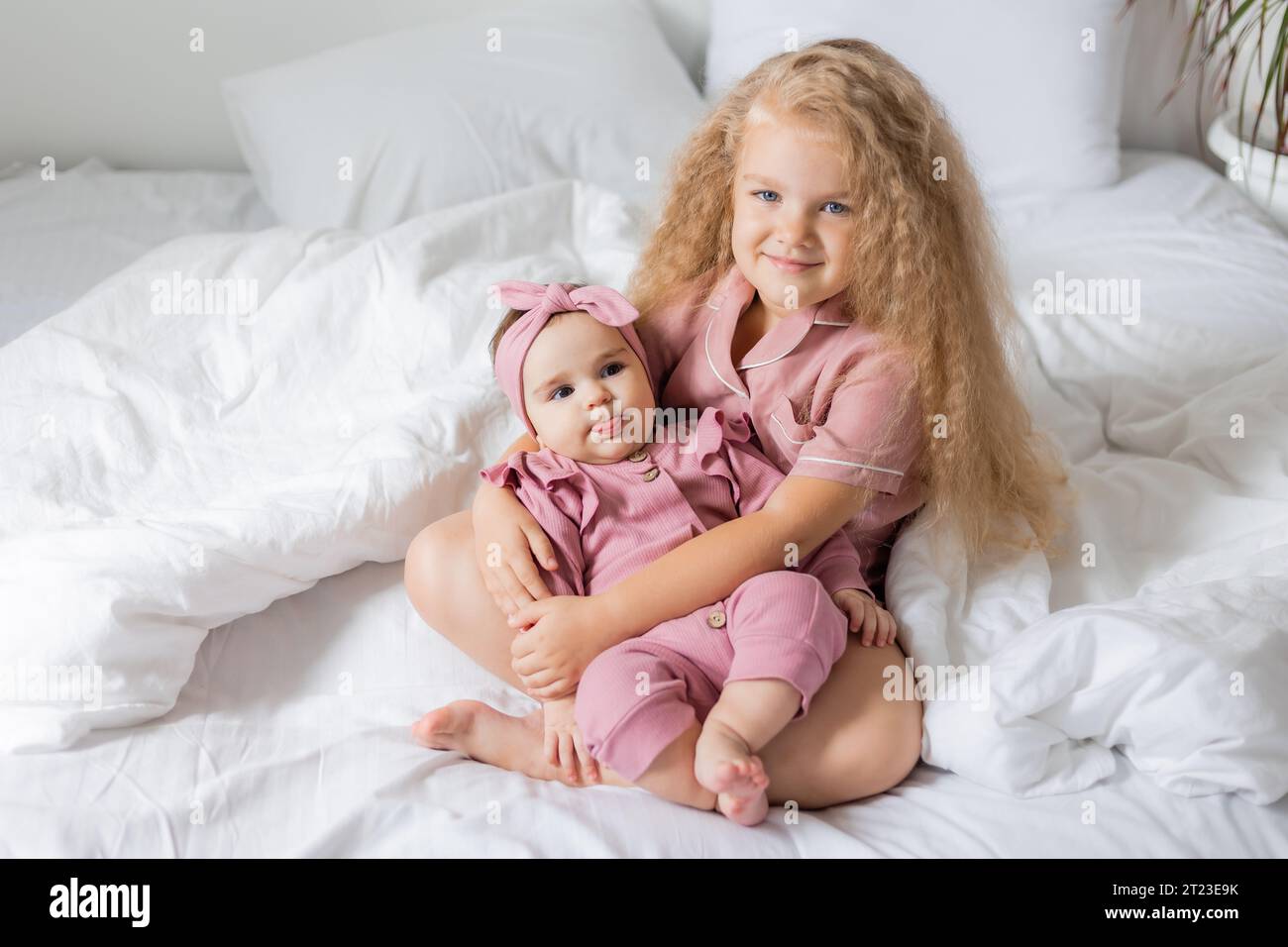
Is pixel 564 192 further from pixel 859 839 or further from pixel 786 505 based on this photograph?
pixel 859 839

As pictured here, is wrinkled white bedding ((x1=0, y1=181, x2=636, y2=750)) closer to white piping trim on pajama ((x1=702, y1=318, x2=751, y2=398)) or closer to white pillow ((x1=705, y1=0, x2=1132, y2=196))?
white piping trim on pajama ((x1=702, y1=318, x2=751, y2=398))

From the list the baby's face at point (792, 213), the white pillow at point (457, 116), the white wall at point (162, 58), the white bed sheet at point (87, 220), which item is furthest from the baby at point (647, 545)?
the white wall at point (162, 58)

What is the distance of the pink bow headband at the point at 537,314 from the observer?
42.2 inches

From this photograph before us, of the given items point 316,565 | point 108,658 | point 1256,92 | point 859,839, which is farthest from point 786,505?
point 1256,92

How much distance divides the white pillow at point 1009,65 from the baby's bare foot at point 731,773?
1191 mm

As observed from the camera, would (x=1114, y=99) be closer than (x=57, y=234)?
No

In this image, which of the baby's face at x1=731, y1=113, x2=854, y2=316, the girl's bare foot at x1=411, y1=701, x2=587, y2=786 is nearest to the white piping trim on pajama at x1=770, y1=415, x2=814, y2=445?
the baby's face at x1=731, y1=113, x2=854, y2=316

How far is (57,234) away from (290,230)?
0.44 metres

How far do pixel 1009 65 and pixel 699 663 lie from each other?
4.13ft

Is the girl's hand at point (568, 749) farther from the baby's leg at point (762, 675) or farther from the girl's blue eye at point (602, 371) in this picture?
the girl's blue eye at point (602, 371)

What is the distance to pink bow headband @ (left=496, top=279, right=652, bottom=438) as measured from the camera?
107 cm

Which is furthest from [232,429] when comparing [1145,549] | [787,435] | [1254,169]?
[1254,169]

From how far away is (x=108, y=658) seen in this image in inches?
37.2
